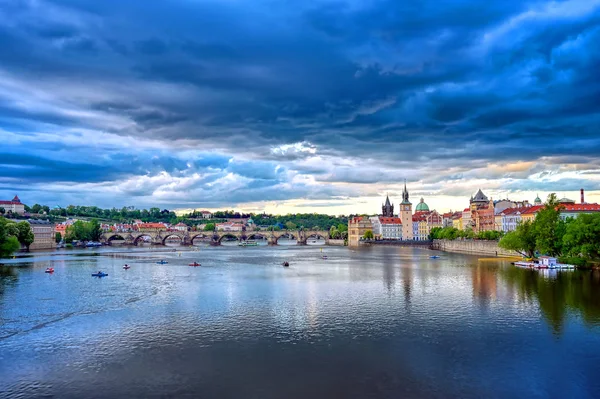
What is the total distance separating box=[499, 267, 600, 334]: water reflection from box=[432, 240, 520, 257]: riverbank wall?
30.4m

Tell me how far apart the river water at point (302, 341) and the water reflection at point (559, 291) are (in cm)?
17

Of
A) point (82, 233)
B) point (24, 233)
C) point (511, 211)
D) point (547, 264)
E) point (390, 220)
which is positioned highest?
point (511, 211)

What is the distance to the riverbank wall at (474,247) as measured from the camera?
91250mm

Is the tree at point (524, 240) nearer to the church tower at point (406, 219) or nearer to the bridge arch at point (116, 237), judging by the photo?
the church tower at point (406, 219)

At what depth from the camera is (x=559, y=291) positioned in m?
43.3

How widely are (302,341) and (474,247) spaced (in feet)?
281

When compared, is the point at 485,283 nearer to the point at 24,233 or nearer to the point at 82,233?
the point at 24,233

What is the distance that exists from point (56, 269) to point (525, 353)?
61.8 m

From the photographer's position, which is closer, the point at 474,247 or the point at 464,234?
the point at 474,247

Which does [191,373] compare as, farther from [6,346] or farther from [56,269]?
[56,269]

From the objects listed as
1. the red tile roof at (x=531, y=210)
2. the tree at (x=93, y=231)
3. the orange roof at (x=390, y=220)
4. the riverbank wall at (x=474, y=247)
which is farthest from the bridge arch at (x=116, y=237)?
the red tile roof at (x=531, y=210)

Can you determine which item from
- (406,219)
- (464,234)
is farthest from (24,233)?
(406,219)

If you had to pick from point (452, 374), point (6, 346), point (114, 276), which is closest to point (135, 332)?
point (6, 346)

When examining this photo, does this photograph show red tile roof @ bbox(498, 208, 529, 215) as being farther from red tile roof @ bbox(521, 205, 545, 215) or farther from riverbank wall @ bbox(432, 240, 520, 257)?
riverbank wall @ bbox(432, 240, 520, 257)
